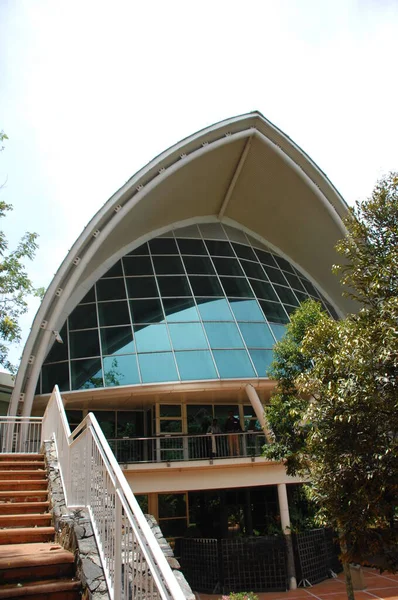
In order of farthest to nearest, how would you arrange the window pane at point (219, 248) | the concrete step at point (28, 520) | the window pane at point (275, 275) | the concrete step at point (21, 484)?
the window pane at point (275, 275)
the window pane at point (219, 248)
the concrete step at point (21, 484)
the concrete step at point (28, 520)

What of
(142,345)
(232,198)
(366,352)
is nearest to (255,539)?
(142,345)

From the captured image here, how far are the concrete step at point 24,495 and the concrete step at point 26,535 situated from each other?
3.38ft

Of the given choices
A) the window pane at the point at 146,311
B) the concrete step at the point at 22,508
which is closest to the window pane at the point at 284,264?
the window pane at the point at 146,311

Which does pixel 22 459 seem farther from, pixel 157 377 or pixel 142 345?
pixel 142 345

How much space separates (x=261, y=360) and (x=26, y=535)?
11770 millimetres

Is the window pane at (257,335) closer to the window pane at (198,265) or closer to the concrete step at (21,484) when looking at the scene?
the window pane at (198,265)

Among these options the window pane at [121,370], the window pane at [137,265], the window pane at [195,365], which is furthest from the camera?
the window pane at [137,265]

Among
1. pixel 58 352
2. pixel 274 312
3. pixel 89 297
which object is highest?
pixel 89 297

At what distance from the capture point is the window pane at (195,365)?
15.2 metres

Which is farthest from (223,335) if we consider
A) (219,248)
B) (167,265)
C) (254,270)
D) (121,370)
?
(219,248)

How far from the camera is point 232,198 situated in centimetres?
2339

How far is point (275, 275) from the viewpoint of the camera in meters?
22.6

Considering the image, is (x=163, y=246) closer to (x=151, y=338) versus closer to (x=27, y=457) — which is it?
(x=151, y=338)

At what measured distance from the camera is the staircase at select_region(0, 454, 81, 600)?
408cm
